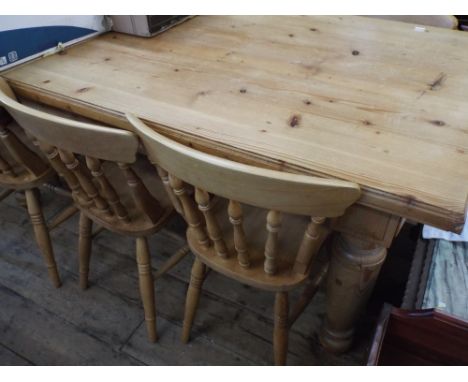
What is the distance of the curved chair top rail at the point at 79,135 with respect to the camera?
2.58 ft

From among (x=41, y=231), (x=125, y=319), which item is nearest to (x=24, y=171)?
(x=41, y=231)

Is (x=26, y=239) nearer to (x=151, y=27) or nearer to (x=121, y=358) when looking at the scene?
(x=121, y=358)

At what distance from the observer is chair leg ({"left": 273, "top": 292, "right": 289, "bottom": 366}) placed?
1015 mm

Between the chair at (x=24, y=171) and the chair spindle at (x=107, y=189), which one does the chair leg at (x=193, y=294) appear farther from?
the chair at (x=24, y=171)

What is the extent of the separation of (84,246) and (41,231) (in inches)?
5.9

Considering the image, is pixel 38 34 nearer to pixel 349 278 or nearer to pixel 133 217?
pixel 133 217

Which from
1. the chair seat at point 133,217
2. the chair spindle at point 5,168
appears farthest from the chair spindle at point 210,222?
the chair spindle at point 5,168

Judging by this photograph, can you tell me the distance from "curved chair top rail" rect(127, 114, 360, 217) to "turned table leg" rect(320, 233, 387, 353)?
26 cm

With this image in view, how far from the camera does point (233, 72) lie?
106 centimetres

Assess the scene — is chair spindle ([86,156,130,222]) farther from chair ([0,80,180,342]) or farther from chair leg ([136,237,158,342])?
chair leg ([136,237,158,342])

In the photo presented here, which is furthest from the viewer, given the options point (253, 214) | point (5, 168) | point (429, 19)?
point (429, 19)

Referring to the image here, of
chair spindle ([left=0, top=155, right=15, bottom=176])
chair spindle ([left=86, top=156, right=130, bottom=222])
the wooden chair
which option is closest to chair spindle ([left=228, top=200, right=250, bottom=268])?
the wooden chair

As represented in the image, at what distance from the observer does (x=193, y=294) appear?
1.17 metres

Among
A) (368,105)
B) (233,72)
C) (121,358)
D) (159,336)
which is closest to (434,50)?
(368,105)
